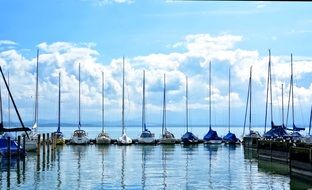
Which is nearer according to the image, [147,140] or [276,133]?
[276,133]

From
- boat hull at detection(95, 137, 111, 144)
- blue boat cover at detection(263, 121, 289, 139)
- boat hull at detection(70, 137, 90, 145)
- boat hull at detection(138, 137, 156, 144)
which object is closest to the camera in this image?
blue boat cover at detection(263, 121, 289, 139)

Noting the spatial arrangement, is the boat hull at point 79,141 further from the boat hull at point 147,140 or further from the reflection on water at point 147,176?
the reflection on water at point 147,176

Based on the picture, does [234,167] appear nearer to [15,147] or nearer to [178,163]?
[178,163]

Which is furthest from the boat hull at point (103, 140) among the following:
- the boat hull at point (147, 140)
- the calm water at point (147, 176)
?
the calm water at point (147, 176)

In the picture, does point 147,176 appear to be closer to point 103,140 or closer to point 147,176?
point 147,176

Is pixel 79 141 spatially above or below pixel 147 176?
above

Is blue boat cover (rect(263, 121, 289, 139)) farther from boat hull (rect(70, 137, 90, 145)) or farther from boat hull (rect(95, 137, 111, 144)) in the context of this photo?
boat hull (rect(70, 137, 90, 145))

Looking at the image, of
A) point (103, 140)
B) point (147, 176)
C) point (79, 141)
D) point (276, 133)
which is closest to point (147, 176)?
point (147, 176)

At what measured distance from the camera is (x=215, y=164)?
2323 inches

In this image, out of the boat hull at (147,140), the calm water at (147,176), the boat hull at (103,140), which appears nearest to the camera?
the calm water at (147,176)

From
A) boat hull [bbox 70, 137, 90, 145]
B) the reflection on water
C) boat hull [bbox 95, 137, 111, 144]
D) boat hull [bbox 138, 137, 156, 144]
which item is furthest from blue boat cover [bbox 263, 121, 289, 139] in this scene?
boat hull [bbox 70, 137, 90, 145]

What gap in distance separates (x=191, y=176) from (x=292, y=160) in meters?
8.60

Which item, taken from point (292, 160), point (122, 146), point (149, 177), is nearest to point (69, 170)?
point (149, 177)

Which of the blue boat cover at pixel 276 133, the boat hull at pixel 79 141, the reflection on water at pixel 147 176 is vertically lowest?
the reflection on water at pixel 147 176
